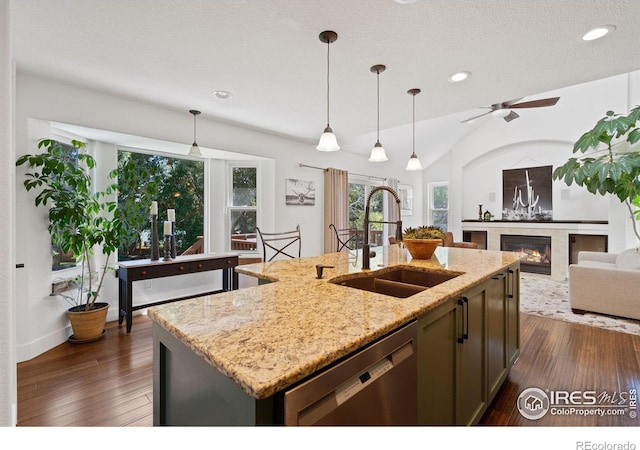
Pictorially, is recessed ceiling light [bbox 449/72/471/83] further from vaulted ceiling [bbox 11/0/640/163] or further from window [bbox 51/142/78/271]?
window [bbox 51/142/78/271]

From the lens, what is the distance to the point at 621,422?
1772mm

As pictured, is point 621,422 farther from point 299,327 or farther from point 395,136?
point 395,136

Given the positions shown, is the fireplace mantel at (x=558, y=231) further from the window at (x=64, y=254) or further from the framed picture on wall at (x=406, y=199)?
the window at (x=64, y=254)

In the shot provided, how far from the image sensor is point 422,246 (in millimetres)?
2146

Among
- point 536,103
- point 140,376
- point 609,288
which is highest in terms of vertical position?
point 536,103

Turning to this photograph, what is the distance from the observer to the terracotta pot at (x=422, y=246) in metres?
2.12

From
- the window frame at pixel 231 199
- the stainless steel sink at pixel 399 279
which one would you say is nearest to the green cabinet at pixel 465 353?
the stainless steel sink at pixel 399 279

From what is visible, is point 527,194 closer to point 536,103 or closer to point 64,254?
point 536,103

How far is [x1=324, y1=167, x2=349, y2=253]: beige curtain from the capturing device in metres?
5.07

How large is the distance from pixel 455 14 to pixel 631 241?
5517 mm

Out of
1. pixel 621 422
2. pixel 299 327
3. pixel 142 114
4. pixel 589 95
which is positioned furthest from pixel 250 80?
pixel 589 95

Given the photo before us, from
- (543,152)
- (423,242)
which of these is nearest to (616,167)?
(543,152)

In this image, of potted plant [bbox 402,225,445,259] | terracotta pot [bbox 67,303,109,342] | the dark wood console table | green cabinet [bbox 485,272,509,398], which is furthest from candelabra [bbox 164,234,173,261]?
green cabinet [bbox 485,272,509,398]

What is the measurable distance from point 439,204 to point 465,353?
689cm
